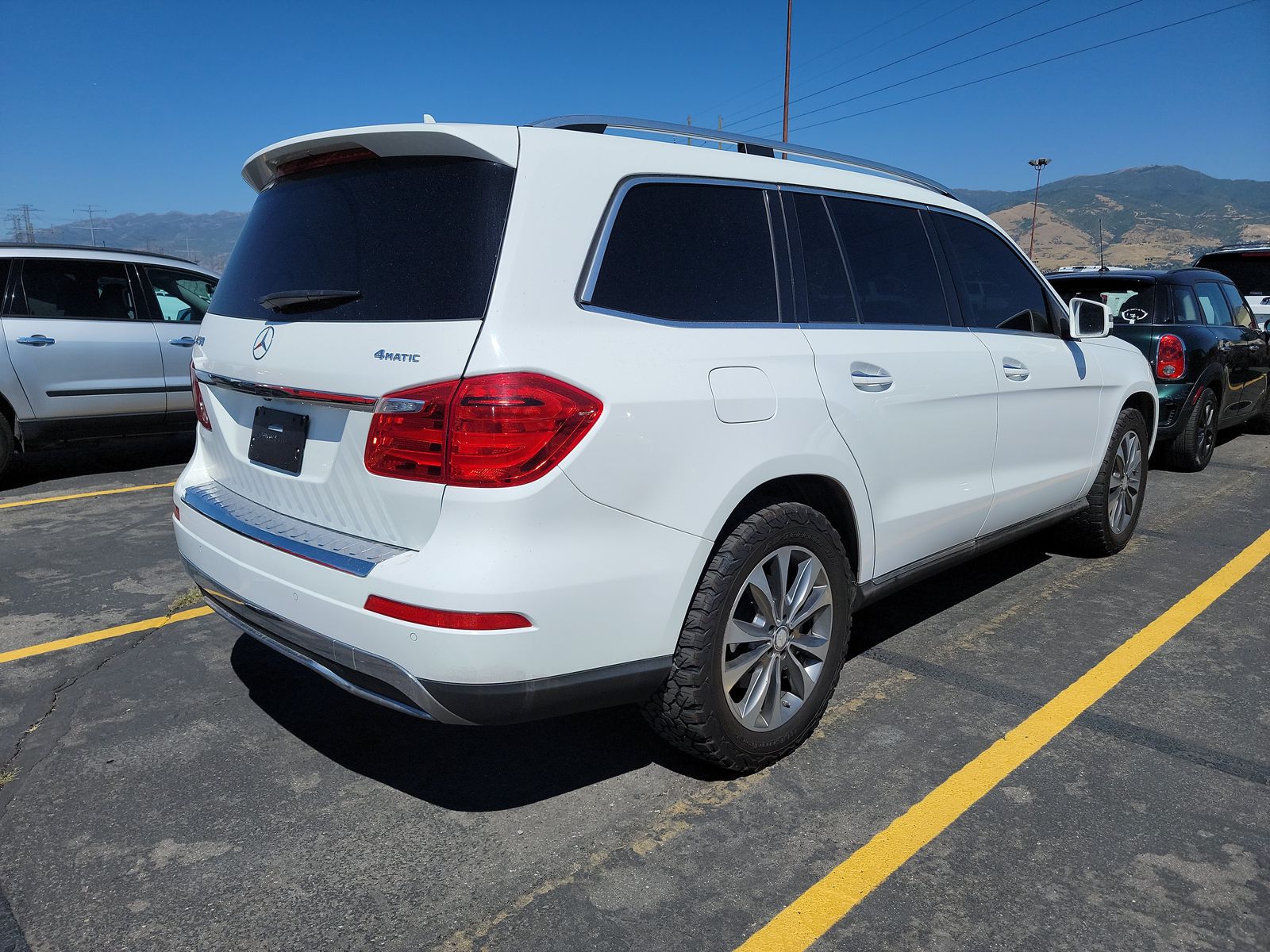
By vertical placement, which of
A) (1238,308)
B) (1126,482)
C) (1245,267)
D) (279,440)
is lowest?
(1126,482)

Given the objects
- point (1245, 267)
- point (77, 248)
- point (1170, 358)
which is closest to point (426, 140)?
point (77, 248)

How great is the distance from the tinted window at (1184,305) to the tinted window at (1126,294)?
0.13 m

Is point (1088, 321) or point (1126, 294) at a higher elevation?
point (1126, 294)

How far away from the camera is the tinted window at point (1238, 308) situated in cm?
825

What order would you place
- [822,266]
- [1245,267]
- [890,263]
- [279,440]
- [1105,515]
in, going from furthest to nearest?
[1245,267] < [1105,515] < [890,263] < [822,266] < [279,440]

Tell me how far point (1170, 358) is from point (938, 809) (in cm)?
604

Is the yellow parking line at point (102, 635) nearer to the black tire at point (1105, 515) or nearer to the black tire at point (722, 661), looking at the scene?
the black tire at point (722, 661)

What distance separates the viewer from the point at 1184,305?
7496 millimetres

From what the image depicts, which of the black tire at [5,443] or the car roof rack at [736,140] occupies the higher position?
the car roof rack at [736,140]

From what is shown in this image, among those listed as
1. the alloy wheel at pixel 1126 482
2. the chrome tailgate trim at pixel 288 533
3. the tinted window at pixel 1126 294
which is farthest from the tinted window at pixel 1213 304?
the chrome tailgate trim at pixel 288 533

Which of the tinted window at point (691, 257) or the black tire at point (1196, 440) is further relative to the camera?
the black tire at point (1196, 440)

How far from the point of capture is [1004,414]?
3.82 m

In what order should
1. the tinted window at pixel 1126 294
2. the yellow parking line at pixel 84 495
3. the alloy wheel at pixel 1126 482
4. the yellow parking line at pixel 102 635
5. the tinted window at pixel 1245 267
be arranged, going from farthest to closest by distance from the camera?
the tinted window at pixel 1245 267
the tinted window at pixel 1126 294
the yellow parking line at pixel 84 495
the alloy wheel at pixel 1126 482
the yellow parking line at pixel 102 635

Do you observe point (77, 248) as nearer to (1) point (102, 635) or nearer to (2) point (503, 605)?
(1) point (102, 635)
